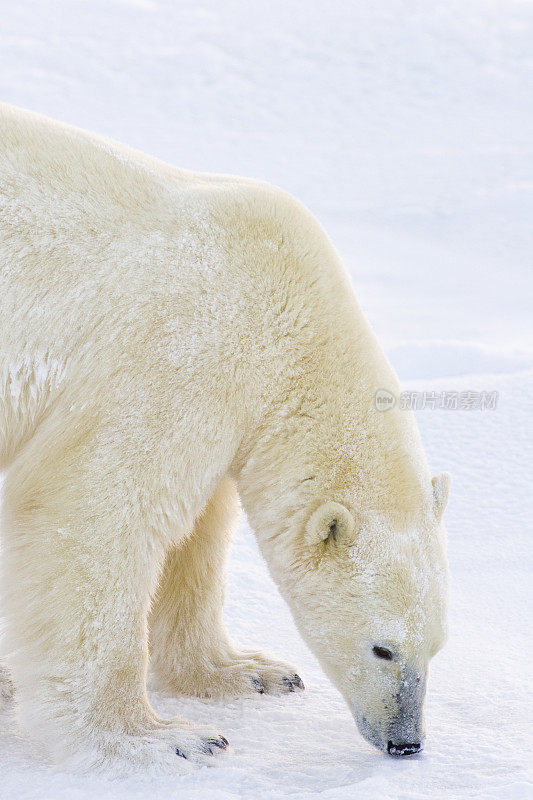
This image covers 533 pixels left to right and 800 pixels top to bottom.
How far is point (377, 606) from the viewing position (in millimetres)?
2869

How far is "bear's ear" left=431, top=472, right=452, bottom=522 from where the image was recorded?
10.0 feet

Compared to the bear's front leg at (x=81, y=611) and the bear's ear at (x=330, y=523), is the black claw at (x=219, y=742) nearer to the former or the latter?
the bear's front leg at (x=81, y=611)

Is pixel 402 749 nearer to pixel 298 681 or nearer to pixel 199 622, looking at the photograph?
pixel 298 681

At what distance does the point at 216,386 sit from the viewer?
9.38 feet

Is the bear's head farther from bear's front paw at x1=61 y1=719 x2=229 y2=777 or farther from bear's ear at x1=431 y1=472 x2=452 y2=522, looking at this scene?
bear's front paw at x1=61 y1=719 x2=229 y2=777

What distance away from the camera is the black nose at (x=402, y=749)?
294cm

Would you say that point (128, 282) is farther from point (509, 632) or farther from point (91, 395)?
point (509, 632)

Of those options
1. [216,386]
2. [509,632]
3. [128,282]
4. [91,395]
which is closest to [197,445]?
[216,386]

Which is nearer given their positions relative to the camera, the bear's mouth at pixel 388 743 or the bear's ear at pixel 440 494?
the bear's mouth at pixel 388 743

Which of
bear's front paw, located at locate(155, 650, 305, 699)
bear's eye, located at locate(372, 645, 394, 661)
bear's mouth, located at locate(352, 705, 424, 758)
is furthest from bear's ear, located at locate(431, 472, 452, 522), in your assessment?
bear's front paw, located at locate(155, 650, 305, 699)

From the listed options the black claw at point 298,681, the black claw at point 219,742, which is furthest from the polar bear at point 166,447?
the black claw at point 298,681

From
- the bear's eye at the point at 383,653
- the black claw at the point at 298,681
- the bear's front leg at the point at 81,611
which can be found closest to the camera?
the bear's front leg at the point at 81,611

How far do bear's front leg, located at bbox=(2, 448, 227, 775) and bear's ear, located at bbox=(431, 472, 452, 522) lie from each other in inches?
37.0

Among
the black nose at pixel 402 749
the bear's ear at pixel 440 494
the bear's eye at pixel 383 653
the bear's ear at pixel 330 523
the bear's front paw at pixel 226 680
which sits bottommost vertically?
the black nose at pixel 402 749
